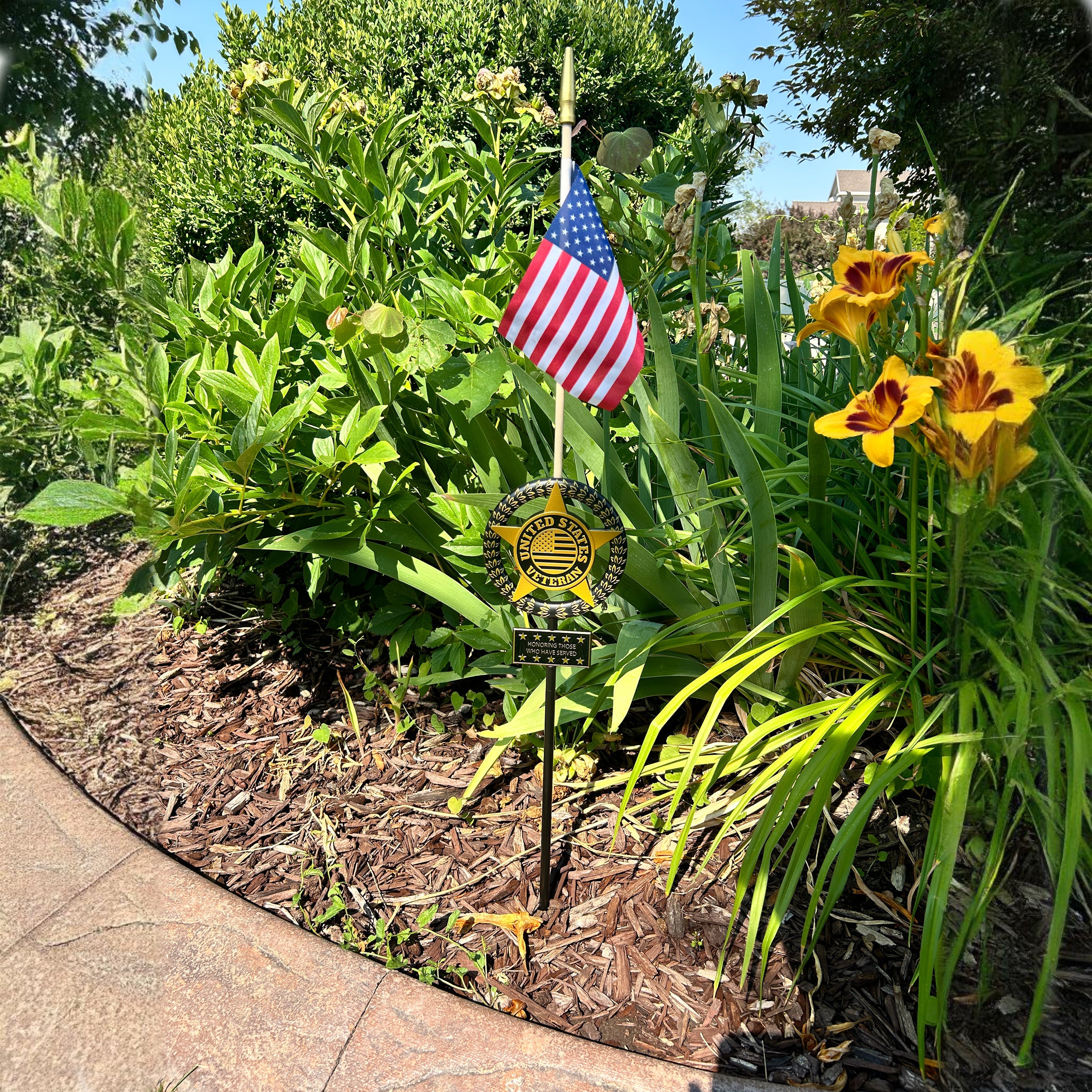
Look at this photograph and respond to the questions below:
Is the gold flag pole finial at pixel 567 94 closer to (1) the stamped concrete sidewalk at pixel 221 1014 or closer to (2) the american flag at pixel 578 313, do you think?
(2) the american flag at pixel 578 313

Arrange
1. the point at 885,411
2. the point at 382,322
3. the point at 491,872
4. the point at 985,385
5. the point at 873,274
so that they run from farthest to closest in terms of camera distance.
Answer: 1. the point at 491,872
2. the point at 382,322
3. the point at 873,274
4. the point at 885,411
5. the point at 985,385

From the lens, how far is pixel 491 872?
1.74 m

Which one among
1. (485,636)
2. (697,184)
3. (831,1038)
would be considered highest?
(697,184)

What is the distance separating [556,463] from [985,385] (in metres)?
0.71

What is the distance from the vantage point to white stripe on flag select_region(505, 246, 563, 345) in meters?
1.36

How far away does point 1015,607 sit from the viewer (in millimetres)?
1247

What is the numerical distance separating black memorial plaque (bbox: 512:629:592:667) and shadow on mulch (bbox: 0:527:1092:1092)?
21.1 inches

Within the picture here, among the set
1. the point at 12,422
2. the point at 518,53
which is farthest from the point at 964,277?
the point at 518,53

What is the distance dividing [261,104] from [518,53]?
13.1ft

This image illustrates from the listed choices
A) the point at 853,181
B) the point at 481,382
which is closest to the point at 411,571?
the point at 481,382

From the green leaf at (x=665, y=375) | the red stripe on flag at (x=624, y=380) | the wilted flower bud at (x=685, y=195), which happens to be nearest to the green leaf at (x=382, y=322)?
the red stripe on flag at (x=624, y=380)

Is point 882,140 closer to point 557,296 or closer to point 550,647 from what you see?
point 557,296

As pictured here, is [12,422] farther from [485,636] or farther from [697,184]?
[697,184]

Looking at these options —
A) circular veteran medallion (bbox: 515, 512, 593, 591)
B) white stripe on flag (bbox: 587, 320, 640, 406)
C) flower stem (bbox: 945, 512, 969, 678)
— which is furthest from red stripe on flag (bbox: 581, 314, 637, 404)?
flower stem (bbox: 945, 512, 969, 678)
